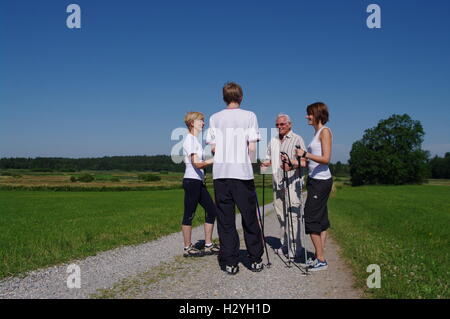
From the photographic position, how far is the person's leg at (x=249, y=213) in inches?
212

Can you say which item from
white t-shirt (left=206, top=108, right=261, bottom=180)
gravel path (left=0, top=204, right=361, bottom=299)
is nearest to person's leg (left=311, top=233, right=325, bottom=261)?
gravel path (left=0, top=204, right=361, bottom=299)

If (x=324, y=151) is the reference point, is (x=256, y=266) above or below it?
below

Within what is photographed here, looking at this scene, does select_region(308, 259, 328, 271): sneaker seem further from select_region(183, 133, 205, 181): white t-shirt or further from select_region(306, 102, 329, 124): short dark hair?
select_region(183, 133, 205, 181): white t-shirt

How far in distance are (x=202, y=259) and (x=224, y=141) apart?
232 centimetres

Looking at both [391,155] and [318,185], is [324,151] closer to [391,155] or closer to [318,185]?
[318,185]

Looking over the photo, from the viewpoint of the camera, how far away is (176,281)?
16.3ft

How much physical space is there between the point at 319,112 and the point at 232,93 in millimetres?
1370

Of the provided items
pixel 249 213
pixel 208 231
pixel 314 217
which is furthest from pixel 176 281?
pixel 314 217

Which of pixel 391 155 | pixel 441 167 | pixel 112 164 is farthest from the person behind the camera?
pixel 112 164

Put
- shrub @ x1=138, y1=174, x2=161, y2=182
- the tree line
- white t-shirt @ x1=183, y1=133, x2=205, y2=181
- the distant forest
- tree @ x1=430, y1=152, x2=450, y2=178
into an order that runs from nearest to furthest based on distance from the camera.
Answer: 1. white t-shirt @ x1=183, y1=133, x2=205, y2=181
2. shrub @ x1=138, y1=174, x2=161, y2=182
3. the distant forest
4. tree @ x1=430, y1=152, x2=450, y2=178
5. the tree line

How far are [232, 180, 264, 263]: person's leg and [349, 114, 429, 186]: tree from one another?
7297cm

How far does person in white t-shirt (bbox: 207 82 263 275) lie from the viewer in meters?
5.36

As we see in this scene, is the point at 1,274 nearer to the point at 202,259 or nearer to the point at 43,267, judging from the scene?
the point at 43,267

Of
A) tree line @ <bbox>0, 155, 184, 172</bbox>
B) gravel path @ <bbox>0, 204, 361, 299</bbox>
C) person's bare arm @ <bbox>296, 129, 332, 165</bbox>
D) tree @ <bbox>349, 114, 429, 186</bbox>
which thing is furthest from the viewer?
tree line @ <bbox>0, 155, 184, 172</bbox>
